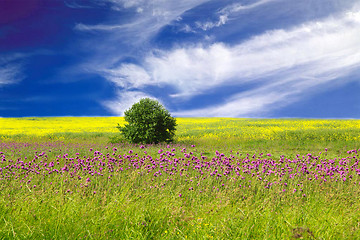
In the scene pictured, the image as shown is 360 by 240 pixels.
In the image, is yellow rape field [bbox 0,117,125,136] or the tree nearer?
the tree

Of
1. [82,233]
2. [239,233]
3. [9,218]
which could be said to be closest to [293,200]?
[239,233]

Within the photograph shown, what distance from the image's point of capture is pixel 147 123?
815 inches

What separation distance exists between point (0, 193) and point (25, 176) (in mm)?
1621

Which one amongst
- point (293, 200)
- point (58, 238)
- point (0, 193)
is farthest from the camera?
point (293, 200)

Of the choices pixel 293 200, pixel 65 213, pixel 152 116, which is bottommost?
pixel 293 200

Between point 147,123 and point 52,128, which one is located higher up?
point 52,128

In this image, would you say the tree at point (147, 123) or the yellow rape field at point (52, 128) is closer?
the tree at point (147, 123)

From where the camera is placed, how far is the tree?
2044 cm

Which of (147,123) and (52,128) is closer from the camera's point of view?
(147,123)

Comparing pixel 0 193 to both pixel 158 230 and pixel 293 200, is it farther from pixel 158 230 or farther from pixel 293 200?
pixel 293 200

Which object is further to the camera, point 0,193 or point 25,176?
point 25,176

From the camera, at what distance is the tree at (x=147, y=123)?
20.4 meters

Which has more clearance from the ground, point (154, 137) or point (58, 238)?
point (154, 137)

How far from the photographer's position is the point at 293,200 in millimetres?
6363
